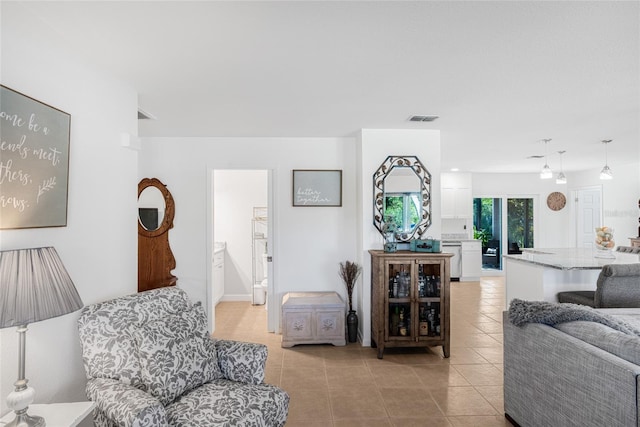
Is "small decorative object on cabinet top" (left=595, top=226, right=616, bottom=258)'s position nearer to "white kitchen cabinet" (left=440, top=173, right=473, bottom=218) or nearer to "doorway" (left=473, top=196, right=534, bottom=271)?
"white kitchen cabinet" (left=440, top=173, right=473, bottom=218)

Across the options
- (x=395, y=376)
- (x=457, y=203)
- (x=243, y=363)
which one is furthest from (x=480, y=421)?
(x=457, y=203)

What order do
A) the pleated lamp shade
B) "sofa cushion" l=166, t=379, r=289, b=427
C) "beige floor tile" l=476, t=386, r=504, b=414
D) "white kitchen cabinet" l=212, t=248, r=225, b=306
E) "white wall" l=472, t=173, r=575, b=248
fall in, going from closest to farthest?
1. the pleated lamp shade
2. "sofa cushion" l=166, t=379, r=289, b=427
3. "beige floor tile" l=476, t=386, r=504, b=414
4. "white kitchen cabinet" l=212, t=248, r=225, b=306
5. "white wall" l=472, t=173, r=575, b=248

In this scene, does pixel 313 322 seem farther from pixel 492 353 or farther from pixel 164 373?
pixel 164 373

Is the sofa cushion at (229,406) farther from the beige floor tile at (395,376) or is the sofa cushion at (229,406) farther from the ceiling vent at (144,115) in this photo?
the ceiling vent at (144,115)

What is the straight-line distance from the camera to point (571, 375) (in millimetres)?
1922

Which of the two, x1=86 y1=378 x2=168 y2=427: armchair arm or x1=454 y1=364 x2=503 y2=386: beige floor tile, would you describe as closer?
x1=86 y1=378 x2=168 y2=427: armchair arm

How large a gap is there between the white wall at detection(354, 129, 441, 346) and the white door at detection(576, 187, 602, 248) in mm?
5533

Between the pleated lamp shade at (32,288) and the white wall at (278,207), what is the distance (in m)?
2.90

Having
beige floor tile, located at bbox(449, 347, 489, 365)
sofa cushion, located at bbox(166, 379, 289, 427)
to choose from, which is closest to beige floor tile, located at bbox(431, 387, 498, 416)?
beige floor tile, located at bbox(449, 347, 489, 365)

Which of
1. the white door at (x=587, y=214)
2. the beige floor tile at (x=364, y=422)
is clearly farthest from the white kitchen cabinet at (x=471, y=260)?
the beige floor tile at (x=364, y=422)

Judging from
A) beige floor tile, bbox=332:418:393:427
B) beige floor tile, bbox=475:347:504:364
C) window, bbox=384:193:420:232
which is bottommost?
beige floor tile, bbox=332:418:393:427

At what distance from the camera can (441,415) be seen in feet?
8.71

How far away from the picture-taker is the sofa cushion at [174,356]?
1.89 meters

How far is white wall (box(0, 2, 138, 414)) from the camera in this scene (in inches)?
65.9
